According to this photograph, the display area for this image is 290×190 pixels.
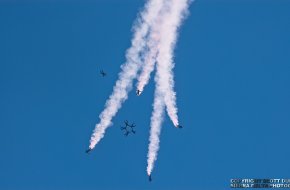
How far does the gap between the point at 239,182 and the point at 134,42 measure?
49.0ft

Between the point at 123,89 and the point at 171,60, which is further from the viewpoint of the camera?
the point at 123,89

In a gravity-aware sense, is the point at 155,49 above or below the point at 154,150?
above

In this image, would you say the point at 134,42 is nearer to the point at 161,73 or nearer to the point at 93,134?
the point at 161,73

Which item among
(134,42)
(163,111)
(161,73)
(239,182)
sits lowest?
(239,182)

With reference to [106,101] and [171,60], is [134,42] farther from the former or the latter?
[106,101]

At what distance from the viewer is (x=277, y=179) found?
34.3m

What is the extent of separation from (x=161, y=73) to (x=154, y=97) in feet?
6.19

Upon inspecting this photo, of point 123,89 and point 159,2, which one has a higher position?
point 159,2

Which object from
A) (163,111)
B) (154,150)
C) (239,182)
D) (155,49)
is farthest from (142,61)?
(239,182)

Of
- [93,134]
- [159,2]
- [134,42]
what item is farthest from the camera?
[93,134]

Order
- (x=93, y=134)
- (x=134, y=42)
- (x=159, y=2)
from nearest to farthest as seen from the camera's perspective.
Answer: (x=159, y=2)
(x=134, y=42)
(x=93, y=134)

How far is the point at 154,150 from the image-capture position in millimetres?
31594

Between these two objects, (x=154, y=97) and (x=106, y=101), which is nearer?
(x=154, y=97)

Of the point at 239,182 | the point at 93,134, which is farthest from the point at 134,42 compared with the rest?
Result: the point at 239,182
